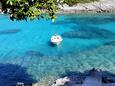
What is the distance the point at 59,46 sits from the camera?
42.9 m

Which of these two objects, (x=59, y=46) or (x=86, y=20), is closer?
(x=59, y=46)

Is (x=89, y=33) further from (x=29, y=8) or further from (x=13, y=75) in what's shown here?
(x=29, y=8)

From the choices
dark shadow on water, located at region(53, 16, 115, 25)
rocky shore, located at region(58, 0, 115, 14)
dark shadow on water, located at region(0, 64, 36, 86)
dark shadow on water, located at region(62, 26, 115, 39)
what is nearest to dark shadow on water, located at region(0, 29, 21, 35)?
dark shadow on water, located at region(53, 16, 115, 25)

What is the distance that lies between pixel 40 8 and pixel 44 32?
41476 mm

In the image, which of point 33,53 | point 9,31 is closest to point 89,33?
point 33,53

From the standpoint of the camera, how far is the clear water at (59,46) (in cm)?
3155

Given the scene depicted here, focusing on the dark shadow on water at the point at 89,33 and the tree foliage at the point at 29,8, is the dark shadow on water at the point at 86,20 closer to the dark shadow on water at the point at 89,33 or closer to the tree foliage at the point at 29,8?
the dark shadow on water at the point at 89,33

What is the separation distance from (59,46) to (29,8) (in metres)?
31.6

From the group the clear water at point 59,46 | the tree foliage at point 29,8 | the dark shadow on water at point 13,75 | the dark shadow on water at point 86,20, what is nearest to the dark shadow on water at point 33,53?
the clear water at point 59,46

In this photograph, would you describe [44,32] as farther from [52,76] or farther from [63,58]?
[52,76]

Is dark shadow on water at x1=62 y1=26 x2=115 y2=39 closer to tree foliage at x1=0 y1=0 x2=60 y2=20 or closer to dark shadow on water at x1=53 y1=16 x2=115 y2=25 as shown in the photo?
dark shadow on water at x1=53 y1=16 x2=115 y2=25

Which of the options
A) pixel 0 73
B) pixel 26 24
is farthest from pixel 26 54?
pixel 26 24

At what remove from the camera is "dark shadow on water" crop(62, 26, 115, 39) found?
47.2 meters

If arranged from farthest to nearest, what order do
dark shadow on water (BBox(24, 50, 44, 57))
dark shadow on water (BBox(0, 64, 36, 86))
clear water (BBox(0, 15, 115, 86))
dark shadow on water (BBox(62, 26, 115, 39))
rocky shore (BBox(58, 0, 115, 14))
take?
rocky shore (BBox(58, 0, 115, 14))
dark shadow on water (BBox(62, 26, 115, 39))
dark shadow on water (BBox(24, 50, 44, 57))
clear water (BBox(0, 15, 115, 86))
dark shadow on water (BBox(0, 64, 36, 86))
